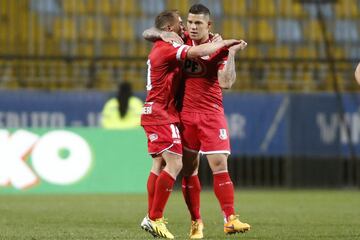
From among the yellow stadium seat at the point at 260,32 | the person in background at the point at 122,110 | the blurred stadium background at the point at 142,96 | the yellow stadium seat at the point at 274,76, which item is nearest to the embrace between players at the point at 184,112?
the blurred stadium background at the point at 142,96

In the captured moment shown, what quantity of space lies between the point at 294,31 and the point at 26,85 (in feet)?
18.0

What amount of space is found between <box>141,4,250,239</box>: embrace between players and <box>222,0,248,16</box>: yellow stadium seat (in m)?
12.1

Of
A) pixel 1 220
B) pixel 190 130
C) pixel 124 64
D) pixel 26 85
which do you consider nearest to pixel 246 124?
pixel 124 64

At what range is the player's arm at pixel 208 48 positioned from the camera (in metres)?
8.18

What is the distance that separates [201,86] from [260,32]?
12.3 metres

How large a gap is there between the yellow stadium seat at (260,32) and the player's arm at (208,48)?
501 inches

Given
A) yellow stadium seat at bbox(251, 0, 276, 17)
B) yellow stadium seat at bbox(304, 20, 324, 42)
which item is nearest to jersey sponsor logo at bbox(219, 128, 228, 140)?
yellow stadium seat at bbox(304, 20, 324, 42)

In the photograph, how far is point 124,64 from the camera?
64.5 feet

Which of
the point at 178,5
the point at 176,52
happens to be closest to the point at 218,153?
the point at 176,52

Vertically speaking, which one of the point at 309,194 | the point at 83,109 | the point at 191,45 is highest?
the point at 191,45

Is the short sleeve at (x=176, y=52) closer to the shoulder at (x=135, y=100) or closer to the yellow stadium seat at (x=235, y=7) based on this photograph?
the shoulder at (x=135, y=100)

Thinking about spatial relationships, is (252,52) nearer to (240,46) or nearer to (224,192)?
(224,192)

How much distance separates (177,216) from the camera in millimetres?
11867

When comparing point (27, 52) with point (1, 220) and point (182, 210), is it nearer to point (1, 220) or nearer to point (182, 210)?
point (182, 210)
